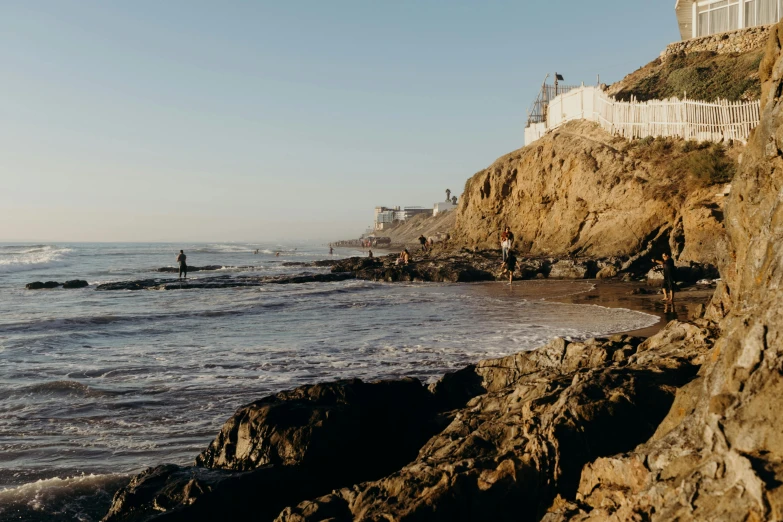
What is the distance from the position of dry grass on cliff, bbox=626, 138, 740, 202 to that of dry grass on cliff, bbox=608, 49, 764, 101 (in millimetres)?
2844

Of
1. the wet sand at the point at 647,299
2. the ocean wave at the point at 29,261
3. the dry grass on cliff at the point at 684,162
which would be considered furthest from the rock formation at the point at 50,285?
the dry grass on cliff at the point at 684,162

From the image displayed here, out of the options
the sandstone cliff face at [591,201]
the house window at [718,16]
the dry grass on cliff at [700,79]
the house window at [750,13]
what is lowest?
the sandstone cliff face at [591,201]

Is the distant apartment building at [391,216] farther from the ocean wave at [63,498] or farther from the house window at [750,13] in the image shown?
the ocean wave at [63,498]

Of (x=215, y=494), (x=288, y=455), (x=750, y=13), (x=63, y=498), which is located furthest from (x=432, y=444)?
(x=750, y=13)

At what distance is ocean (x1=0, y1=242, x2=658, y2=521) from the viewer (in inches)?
282

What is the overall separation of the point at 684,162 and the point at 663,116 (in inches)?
153

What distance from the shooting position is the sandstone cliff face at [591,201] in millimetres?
25734

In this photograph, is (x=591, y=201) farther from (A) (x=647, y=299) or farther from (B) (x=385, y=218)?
(B) (x=385, y=218)

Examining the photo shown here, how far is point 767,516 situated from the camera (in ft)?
9.26

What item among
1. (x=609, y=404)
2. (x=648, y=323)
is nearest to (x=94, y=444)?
(x=609, y=404)

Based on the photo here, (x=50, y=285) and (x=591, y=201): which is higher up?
(x=591, y=201)

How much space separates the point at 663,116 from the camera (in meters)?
30.5

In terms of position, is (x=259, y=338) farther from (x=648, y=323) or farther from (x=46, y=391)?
(x=648, y=323)

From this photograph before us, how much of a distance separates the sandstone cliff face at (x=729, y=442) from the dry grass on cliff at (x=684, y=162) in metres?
22.5
